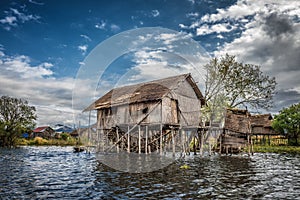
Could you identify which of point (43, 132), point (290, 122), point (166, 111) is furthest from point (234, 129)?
point (43, 132)

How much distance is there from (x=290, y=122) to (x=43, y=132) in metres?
68.9

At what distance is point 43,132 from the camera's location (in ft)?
267

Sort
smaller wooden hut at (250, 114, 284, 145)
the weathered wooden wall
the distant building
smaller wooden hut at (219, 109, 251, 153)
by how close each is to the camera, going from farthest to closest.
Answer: the distant building, smaller wooden hut at (250, 114, 284, 145), smaller wooden hut at (219, 109, 251, 153), the weathered wooden wall

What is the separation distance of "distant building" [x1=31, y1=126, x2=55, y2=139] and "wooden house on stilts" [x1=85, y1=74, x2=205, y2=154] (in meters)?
53.8

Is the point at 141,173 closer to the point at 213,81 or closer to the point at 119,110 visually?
the point at 119,110

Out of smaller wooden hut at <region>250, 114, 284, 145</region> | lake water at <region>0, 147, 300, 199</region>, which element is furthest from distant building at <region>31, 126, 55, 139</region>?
lake water at <region>0, 147, 300, 199</region>

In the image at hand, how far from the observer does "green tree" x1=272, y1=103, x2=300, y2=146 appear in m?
39.1

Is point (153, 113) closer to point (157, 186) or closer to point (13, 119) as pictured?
point (157, 186)

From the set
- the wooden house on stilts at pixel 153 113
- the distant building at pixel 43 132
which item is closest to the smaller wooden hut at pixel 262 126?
the wooden house on stilts at pixel 153 113

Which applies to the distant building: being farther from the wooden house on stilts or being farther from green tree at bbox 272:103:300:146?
green tree at bbox 272:103:300:146

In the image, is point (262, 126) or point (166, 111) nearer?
point (166, 111)

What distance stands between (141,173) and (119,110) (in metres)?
16.1

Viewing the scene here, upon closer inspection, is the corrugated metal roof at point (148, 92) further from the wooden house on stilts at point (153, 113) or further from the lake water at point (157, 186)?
the lake water at point (157, 186)

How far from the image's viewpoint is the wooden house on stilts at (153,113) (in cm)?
2675
